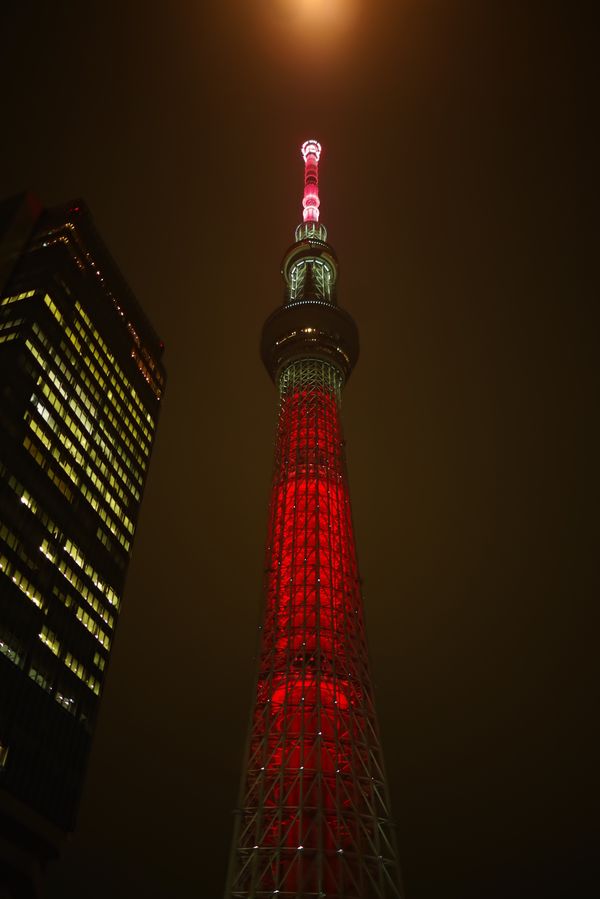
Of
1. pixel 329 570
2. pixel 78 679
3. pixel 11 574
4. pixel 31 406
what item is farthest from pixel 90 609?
pixel 329 570

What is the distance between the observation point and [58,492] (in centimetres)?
6794

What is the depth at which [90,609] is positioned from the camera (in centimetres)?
6850

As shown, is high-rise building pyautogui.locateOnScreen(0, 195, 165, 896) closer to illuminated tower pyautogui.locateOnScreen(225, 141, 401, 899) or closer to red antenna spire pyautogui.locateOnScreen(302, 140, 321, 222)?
illuminated tower pyautogui.locateOnScreen(225, 141, 401, 899)

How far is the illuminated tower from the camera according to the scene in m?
42.9

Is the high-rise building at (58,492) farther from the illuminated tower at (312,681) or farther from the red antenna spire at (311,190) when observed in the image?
the red antenna spire at (311,190)

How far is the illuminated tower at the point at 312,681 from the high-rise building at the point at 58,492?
61.3 ft

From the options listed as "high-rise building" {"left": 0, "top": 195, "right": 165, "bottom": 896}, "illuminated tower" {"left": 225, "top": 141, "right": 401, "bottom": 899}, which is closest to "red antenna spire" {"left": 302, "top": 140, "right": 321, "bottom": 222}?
"illuminated tower" {"left": 225, "top": 141, "right": 401, "bottom": 899}

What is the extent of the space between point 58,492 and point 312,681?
30418 mm

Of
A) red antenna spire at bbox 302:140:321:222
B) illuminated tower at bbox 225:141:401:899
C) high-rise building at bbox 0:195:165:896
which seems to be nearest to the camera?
illuminated tower at bbox 225:141:401:899

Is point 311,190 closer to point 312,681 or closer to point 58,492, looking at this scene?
point 58,492

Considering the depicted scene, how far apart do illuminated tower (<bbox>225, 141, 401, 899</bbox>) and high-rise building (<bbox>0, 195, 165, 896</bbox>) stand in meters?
18.7

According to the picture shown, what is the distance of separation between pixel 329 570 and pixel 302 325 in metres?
27.5

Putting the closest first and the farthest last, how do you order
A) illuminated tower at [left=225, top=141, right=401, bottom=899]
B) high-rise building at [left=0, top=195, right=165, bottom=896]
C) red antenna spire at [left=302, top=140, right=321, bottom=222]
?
1. illuminated tower at [left=225, top=141, right=401, bottom=899]
2. high-rise building at [left=0, top=195, right=165, bottom=896]
3. red antenna spire at [left=302, top=140, right=321, bottom=222]

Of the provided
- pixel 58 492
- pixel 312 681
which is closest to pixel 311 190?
pixel 58 492
